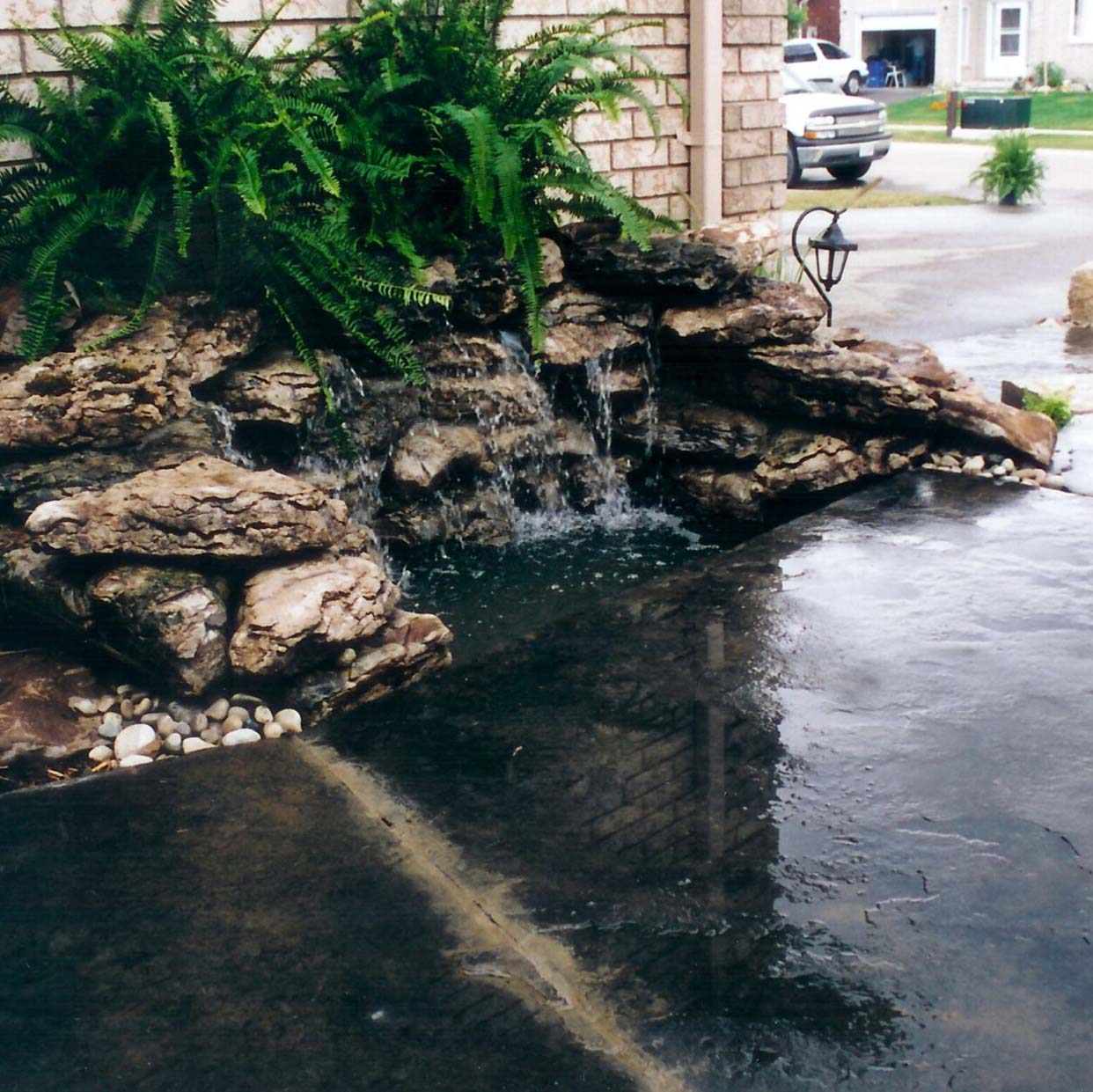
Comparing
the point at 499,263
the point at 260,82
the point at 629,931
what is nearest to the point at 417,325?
the point at 499,263

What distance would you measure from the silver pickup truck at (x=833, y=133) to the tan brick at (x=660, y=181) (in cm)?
1280

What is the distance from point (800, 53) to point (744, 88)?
2685 centimetres

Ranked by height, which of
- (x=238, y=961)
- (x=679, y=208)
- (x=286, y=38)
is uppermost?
(x=286, y=38)

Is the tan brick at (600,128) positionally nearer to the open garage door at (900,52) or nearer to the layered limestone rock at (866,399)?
the layered limestone rock at (866,399)

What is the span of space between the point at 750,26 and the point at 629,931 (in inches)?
337

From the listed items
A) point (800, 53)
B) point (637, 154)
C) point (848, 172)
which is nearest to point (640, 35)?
point (637, 154)

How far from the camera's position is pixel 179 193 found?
5.81 metres

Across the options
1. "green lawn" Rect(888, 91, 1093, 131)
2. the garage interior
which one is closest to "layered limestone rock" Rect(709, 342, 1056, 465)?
"green lawn" Rect(888, 91, 1093, 131)

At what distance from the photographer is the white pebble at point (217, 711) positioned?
15.2 ft

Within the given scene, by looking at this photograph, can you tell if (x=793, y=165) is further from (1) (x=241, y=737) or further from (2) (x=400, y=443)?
(1) (x=241, y=737)

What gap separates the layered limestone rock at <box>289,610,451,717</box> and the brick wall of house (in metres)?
3.82

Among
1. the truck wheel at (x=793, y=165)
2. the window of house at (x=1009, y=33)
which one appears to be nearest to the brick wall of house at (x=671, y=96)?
the truck wheel at (x=793, y=165)

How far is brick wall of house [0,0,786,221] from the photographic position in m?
7.43

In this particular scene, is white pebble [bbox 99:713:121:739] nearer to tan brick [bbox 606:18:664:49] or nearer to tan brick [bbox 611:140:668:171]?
tan brick [bbox 611:140:668:171]
